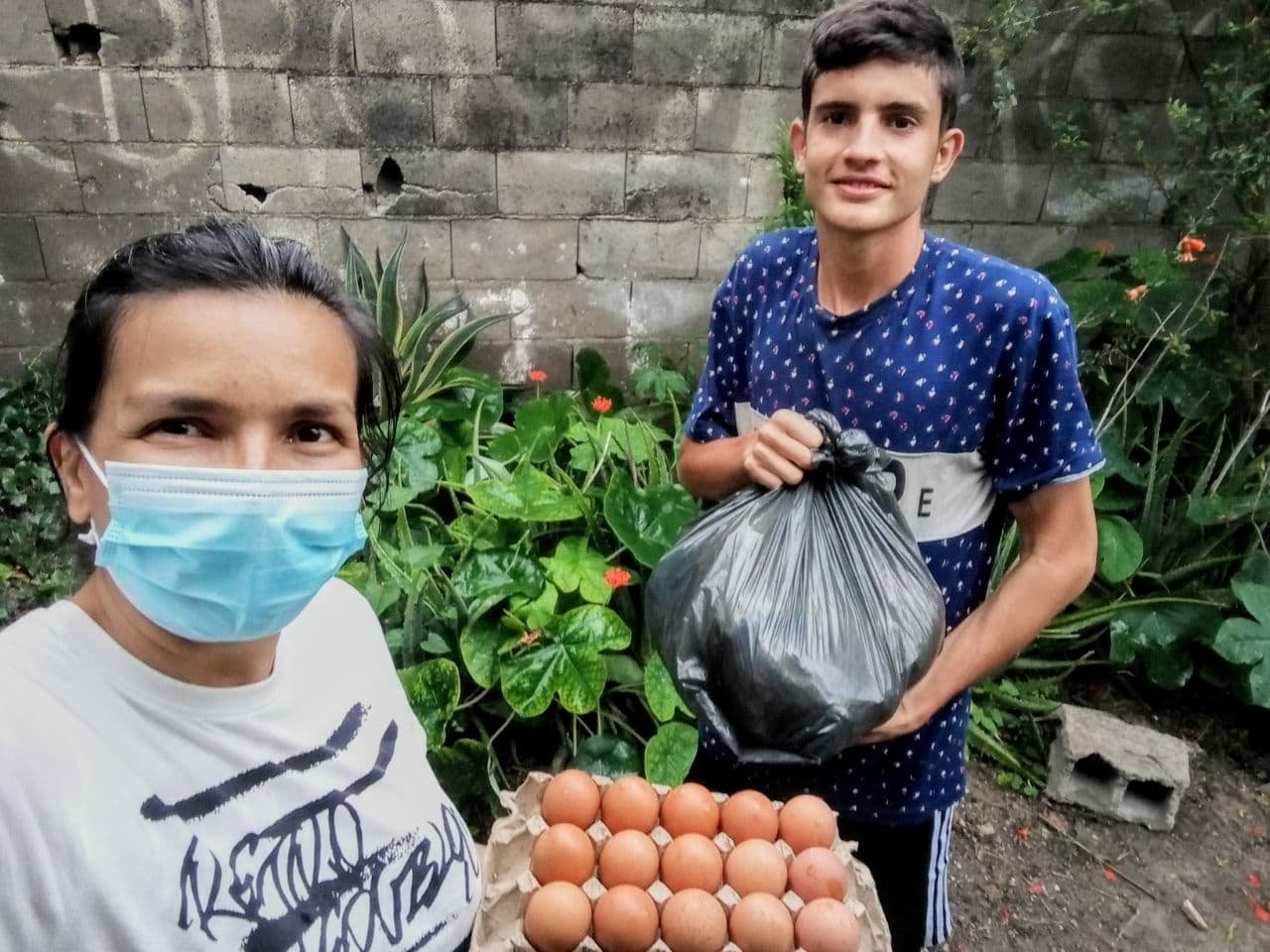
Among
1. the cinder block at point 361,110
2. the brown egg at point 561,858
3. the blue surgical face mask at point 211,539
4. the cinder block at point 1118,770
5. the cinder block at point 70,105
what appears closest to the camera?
the blue surgical face mask at point 211,539

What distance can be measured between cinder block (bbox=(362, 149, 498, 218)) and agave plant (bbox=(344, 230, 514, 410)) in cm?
16

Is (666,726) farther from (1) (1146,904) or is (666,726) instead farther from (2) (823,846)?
(1) (1146,904)

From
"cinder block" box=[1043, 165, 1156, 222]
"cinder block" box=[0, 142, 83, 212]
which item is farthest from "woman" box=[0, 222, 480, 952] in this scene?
"cinder block" box=[1043, 165, 1156, 222]

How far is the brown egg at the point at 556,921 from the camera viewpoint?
1.13 metres

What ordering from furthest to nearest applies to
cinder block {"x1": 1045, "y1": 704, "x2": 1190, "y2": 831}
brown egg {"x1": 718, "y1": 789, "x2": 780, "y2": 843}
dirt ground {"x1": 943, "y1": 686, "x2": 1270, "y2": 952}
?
cinder block {"x1": 1045, "y1": 704, "x2": 1190, "y2": 831} < dirt ground {"x1": 943, "y1": 686, "x2": 1270, "y2": 952} < brown egg {"x1": 718, "y1": 789, "x2": 780, "y2": 843}

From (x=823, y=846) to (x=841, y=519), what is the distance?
19.8 inches

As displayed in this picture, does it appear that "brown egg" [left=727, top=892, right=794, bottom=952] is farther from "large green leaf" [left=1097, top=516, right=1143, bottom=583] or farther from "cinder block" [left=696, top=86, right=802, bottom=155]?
"cinder block" [left=696, top=86, right=802, bottom=155]

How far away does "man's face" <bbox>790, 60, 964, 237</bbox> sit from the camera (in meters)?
1.18

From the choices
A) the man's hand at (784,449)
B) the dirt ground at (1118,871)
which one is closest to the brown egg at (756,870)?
the man's hand at (784,449)

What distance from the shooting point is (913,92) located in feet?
3.90

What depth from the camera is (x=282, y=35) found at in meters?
2.96

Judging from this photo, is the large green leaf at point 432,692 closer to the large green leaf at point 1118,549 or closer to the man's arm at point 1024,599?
the man's arm at point 1024,599

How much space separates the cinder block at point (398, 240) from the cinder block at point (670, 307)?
0.79m

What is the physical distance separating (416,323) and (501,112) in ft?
2.82
